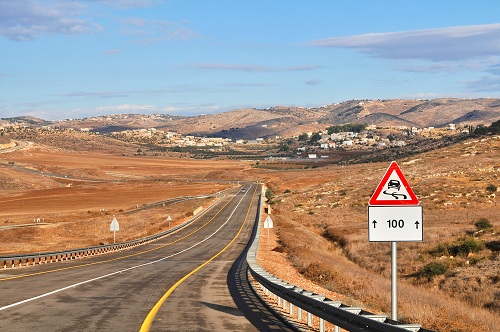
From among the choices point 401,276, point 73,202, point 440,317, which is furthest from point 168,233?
point 440,317

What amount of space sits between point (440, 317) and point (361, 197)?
2731 inches

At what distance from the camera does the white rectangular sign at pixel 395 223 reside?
36.0 ft

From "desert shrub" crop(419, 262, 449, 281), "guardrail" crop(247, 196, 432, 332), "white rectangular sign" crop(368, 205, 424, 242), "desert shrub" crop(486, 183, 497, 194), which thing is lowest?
"desert shrub" crop(419, 262, 449, 281)

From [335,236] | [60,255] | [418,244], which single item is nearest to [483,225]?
[418,244]

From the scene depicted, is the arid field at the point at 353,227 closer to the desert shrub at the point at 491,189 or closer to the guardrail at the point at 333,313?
the desert shrub at the point at 491,189

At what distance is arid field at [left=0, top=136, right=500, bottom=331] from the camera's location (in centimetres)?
2436

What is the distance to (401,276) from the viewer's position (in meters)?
34.1

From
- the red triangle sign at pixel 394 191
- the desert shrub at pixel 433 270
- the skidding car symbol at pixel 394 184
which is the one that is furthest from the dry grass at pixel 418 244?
the skidding car symbol at pixel 394 184

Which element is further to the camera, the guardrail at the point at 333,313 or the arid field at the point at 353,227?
the arid field at the point at 353,227

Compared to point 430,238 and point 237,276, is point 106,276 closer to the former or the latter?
point 237,276

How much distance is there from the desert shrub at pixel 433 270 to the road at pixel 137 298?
8292 mm

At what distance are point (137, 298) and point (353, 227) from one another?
37388 mm

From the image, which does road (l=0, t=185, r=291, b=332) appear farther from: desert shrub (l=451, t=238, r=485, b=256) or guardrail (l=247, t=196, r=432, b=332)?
desert shrub (l=451, t=238, r=485, b=256)

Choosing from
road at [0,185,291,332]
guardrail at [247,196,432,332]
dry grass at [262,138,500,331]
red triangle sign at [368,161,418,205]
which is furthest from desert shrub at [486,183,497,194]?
red triangle sign at [368,161,418,205]
